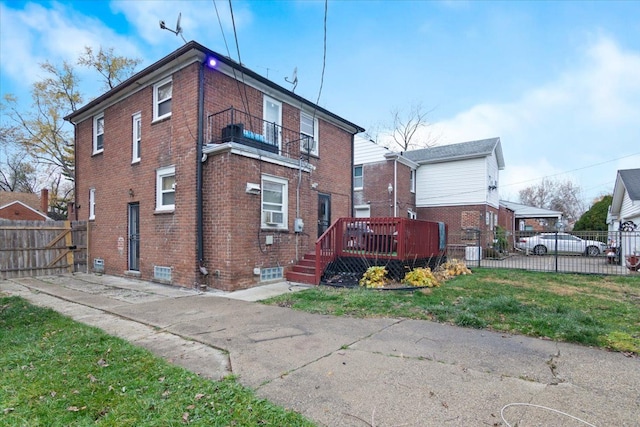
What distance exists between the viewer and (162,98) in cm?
1013

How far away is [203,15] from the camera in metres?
6.95

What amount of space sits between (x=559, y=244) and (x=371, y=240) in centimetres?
1656

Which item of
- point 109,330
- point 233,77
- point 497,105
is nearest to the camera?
point 109,330

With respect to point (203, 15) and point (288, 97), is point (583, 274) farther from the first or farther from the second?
point (203, 15)

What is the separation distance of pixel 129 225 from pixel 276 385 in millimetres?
9833

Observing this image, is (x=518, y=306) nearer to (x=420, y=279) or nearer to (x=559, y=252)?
(x=420, y=279)

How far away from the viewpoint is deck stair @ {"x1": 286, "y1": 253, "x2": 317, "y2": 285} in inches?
372

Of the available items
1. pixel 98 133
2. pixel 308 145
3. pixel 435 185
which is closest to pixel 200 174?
pixel 308 145

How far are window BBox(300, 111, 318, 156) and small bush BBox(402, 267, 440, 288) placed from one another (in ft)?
18.0

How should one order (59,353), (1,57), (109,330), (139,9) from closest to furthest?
(59,353) < (109,330) < (139,9) < (1,57)

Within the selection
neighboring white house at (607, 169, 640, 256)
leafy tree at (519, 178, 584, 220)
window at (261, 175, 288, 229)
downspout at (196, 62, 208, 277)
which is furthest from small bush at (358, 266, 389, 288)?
leafy tree at (519, 178, 584, 220)

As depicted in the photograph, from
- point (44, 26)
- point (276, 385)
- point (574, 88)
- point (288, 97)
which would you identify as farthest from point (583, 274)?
point (44, 26)

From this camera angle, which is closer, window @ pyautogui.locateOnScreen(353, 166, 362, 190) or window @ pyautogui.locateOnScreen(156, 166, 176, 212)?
window @ pyautogui.locateOnScreen(156, 166, 176, 212)

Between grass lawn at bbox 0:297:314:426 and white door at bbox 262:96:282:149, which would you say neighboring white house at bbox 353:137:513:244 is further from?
grass lawn at bbox 0:297:314:426
